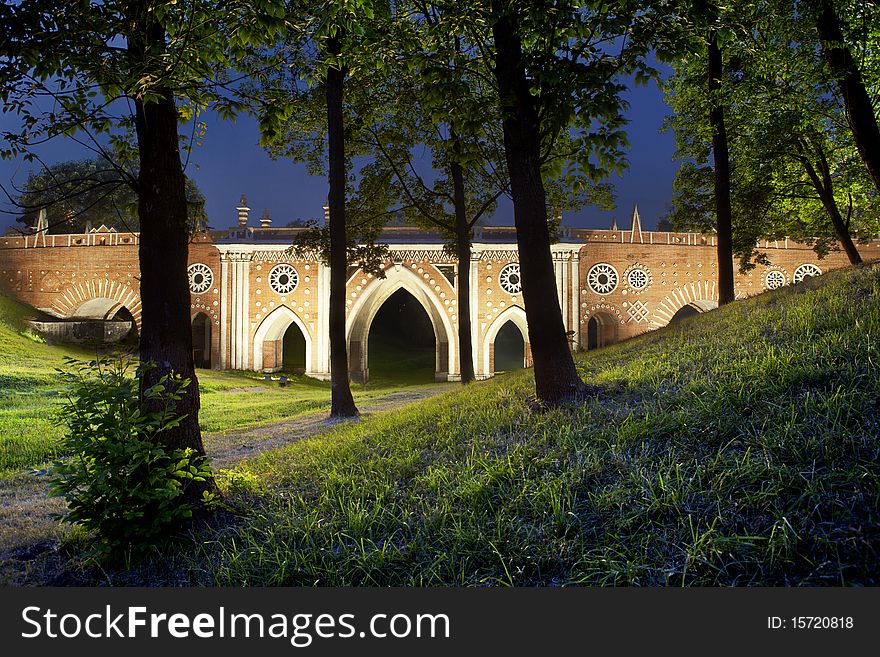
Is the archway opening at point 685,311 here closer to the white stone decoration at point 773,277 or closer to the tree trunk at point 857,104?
the white stone decoration at point 773,277

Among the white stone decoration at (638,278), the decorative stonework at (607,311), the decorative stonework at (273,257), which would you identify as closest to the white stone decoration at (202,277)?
the decorative stonework at (273,257)

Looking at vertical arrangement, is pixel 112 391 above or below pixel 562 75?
below

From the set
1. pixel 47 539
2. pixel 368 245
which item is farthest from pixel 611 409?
pixel 368 245

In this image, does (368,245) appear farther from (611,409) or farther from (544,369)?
(611,409)

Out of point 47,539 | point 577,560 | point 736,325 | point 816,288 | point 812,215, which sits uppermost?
point 812,215

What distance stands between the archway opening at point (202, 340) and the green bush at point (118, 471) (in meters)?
23.7

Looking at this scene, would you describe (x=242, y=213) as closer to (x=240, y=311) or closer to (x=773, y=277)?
(x=240, y=311)

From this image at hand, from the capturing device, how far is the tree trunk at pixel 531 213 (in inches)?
210

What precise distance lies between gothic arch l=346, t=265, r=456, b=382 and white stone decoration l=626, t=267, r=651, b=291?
387 inches

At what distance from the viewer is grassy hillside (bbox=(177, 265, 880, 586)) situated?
2426 mm

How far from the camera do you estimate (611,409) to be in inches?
174

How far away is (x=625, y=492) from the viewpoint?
2.94 meters

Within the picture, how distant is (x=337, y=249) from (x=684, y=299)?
21.9 m

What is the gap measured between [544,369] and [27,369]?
15.2 meters
